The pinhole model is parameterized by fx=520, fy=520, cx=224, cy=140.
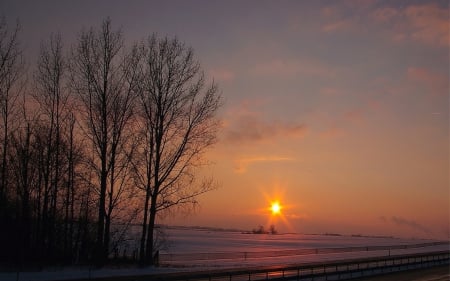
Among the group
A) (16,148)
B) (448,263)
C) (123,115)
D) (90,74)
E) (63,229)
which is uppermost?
(90,74)

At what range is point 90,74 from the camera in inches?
1407

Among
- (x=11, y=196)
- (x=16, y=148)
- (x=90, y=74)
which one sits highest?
(x=90, y=74)

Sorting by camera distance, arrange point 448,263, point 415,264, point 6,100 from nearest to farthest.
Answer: point 6,100
point 415,264
point 448,263

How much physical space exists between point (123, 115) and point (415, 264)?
3056 cm

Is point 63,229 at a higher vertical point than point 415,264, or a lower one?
higher

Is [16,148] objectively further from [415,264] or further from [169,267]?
[415,264]

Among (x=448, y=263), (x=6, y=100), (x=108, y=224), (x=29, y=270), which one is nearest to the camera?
(x=29, y=270)

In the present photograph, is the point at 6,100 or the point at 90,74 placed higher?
the point at 90,74

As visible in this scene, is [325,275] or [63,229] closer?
[325,275]

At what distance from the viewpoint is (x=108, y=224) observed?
35.6m

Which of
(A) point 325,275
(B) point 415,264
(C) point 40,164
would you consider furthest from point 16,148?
(B) point 415,264

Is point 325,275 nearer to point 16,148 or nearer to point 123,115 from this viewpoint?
point 123,115

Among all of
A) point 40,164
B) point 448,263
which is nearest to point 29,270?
point 40,164

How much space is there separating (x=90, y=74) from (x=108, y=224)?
408 inches
